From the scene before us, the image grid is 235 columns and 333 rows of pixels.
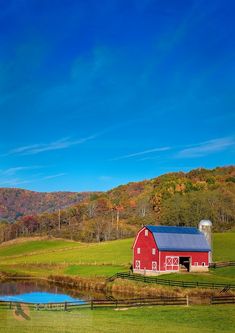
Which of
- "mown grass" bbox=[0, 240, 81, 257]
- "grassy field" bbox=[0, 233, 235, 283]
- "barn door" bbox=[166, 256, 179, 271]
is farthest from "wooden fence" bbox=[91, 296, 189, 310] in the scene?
→ "mown grass" bbox=[0, 240, 81, 257]

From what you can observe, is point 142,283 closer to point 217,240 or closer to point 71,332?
point 71,332

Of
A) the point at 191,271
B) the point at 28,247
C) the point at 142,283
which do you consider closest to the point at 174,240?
the point at 191,271

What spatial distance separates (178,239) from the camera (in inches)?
2670

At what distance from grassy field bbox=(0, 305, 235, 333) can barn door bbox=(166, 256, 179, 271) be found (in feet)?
94.7

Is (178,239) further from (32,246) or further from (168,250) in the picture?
(32,246)

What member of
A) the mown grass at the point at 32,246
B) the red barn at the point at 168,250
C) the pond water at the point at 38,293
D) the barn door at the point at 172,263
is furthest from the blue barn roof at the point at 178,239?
the mown grass at the point at 32,246

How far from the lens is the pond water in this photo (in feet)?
162

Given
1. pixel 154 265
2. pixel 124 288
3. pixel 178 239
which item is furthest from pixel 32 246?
pixel 124 288

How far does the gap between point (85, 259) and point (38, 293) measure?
100 feet

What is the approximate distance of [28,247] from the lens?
119 meters

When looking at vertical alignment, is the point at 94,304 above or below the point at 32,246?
below

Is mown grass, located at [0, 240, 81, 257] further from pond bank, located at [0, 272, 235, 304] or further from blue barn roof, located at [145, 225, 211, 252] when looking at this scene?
blue barn roof, located at [145, 225, 211, 252]

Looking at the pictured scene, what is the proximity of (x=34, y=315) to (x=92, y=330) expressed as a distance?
6.89 meters

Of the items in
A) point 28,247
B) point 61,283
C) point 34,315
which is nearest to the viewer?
point 34,315
